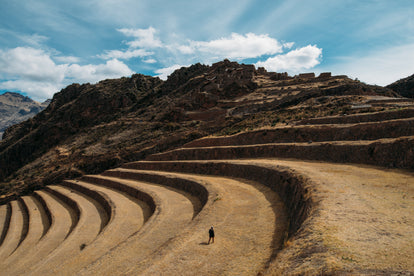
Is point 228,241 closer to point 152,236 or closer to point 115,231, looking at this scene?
point 152,236

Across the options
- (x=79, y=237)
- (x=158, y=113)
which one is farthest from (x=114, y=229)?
(x=158, y=113)

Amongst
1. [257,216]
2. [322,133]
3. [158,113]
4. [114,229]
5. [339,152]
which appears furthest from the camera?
[158,113]

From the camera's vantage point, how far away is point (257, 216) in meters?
12.2

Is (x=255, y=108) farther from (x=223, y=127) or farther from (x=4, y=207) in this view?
(x=4, y=207)

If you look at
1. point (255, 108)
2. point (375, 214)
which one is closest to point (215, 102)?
point (255, 108)

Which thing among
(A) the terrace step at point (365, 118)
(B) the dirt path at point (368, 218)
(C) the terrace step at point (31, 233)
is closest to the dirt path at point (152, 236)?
(B) the dirt path at point (368, 218)

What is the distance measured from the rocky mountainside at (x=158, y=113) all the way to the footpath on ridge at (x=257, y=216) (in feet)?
32.2

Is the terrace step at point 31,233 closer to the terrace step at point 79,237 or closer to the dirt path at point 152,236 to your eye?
the terrace step at point 79,237

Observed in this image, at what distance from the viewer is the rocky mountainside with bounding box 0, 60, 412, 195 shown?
3572 cm

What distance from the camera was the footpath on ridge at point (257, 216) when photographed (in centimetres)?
665

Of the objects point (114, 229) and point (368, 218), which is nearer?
point (368, 218)

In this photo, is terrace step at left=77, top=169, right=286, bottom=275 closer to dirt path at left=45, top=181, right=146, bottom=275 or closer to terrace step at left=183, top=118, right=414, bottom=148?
dirt path at left=45, top=181, right=146, bottom=275

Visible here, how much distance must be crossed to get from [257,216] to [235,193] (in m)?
4.11

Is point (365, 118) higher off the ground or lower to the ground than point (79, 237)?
higher
